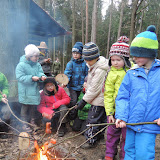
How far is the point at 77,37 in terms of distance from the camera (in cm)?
2542

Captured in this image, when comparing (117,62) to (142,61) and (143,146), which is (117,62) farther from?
(143,146)

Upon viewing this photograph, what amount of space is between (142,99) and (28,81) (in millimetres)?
2285

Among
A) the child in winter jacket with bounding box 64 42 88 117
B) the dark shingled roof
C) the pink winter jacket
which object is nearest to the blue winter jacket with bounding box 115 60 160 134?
the pink winter jacket

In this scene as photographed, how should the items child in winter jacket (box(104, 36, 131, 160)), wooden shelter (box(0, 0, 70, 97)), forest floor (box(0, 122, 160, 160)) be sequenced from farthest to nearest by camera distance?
wooden shelter (box(0, 0, 70, 97)) → forest floor (box(0, 122, 160, 160)) → child in winter jacket (box(104, 36, 131, 160))

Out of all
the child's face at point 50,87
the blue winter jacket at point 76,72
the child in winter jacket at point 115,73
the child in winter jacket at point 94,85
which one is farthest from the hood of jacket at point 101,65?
the child's face at point 50,87

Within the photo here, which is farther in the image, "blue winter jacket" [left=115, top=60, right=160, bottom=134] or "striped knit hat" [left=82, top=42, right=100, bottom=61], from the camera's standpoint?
"striped knit hat" [left=82, top=42, right=100, bottom=61]

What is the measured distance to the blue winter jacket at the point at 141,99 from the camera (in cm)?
164

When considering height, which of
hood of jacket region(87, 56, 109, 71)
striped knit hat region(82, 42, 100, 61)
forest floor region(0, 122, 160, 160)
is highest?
striped knit hat region(82, 42, 100, 61)

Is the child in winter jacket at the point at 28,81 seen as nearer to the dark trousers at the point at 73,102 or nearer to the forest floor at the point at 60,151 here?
the forest floor at the point at 60,151

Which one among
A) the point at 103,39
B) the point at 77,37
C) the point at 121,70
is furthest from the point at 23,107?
the point at 103,39

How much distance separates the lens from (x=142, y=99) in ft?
5.41

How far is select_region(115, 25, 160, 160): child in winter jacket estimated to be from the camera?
1.64 meters

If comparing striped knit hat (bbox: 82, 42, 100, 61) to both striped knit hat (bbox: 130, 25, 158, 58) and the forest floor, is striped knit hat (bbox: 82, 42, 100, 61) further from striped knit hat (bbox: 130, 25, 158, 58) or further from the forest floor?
the forest floor

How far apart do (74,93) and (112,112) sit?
155 cm
